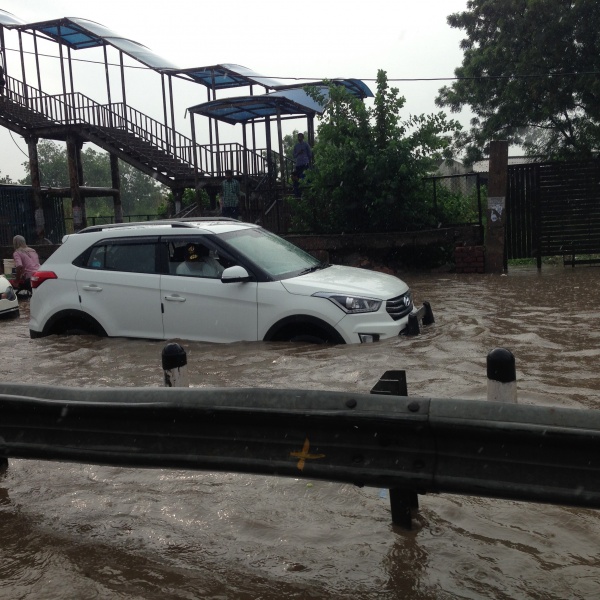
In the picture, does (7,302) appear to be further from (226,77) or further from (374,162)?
(226,77)

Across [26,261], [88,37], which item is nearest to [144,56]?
[88,37]

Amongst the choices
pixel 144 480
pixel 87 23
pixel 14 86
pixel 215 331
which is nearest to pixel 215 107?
pixel 87 23

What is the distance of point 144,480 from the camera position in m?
4.24

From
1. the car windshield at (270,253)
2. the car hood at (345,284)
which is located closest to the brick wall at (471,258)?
the car windshield at (270,253)

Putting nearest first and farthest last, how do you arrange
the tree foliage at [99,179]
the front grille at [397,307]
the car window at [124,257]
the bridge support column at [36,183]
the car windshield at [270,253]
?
the front grille at [397,307], the car windshield at [270,253], the car window at [124,257], the bridge support column at [36,183], the tree foliage at [99,179]

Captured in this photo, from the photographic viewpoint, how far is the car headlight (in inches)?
288

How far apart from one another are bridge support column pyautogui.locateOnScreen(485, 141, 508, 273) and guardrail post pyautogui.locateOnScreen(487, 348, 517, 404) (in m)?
13.0

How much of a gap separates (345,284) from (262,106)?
13.7m

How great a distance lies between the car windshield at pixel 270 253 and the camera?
7887mm

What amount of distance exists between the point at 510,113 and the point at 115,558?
2915 cm

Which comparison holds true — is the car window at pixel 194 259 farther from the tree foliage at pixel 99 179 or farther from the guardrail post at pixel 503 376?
the tree foliage at pixel 99 179

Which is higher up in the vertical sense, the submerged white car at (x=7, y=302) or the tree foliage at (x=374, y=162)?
the tree foliage at (x=374, y=162)

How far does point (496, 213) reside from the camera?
629 inches

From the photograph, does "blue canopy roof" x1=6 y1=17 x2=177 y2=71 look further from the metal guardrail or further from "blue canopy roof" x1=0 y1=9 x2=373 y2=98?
the metal guardrail
